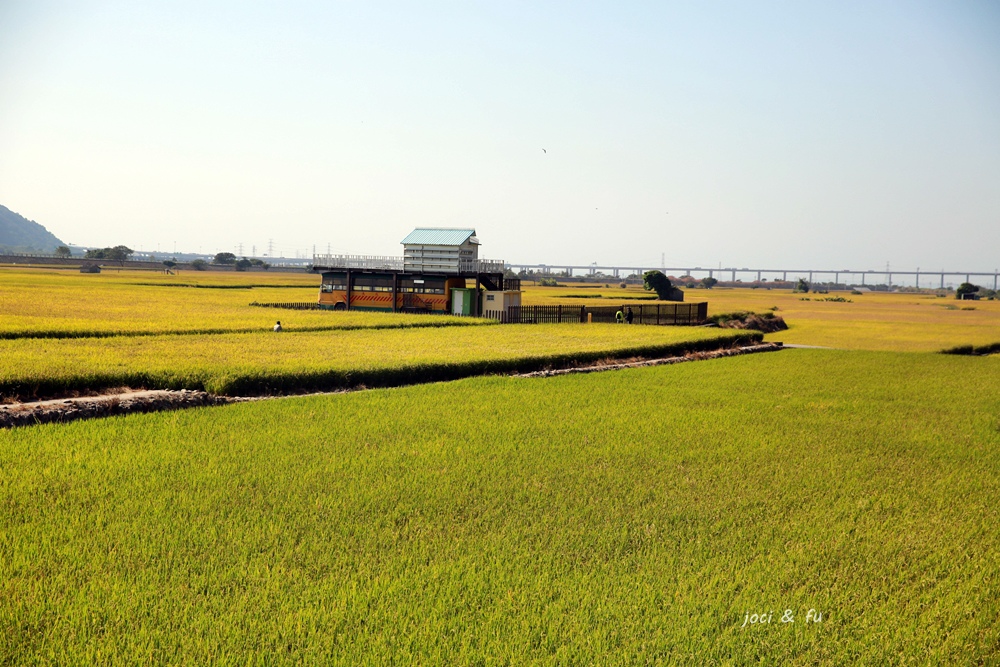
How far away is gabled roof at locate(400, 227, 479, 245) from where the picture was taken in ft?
156

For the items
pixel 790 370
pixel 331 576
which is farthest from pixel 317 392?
pixel 790 370

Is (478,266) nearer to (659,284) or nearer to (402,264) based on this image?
(402,264)

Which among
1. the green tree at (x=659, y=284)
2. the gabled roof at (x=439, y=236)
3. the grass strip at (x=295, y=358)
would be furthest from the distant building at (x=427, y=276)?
the green tree at (x=659, y=284)

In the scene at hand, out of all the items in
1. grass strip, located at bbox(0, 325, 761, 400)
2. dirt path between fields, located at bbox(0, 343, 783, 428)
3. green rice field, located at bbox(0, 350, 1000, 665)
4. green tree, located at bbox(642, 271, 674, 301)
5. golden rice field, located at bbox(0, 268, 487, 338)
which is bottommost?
green rice field, located at bbox(0, 350, 1000, 665)

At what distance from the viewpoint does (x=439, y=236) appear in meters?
48.1

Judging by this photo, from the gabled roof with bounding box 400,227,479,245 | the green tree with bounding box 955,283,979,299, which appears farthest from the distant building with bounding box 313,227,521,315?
the green tree with bounding box 955,283,979,299

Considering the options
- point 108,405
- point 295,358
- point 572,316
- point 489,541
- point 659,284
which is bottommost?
point 489,541

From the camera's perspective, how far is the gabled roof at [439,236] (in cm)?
4749

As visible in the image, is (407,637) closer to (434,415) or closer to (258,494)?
(258,494)

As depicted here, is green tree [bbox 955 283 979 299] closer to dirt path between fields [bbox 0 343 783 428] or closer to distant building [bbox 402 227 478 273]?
distant building [bbox 402 227 478 273]

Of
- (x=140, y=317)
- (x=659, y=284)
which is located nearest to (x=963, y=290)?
(x=659, y=284)

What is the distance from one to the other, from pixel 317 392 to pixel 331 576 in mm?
12866

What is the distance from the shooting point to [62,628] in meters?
6.54

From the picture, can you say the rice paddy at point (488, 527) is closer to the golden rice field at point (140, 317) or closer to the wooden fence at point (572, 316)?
the golden rice field at point (140, 317)
